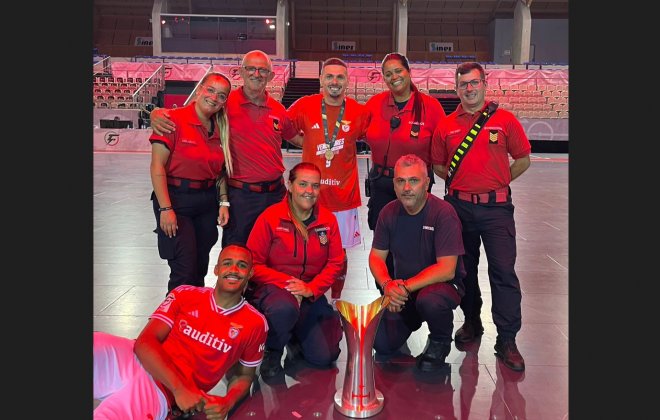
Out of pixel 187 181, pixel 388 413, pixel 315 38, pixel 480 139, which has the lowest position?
pixel 388 413

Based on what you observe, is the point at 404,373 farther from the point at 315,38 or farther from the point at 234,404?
the point at 315,38

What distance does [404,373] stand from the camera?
3301 mm

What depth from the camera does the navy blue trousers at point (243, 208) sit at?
378 centimetres

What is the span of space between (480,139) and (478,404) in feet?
5.58

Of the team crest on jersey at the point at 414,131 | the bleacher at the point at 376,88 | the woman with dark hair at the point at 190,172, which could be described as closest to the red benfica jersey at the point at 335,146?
the team crest on jersey at the point at 414,131

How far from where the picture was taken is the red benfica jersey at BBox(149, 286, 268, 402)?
108 inches

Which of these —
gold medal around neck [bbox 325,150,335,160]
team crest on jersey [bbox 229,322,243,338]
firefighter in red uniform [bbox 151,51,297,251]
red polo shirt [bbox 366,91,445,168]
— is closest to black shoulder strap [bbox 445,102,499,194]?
red polo shirt [bbox 366,91,445,168]

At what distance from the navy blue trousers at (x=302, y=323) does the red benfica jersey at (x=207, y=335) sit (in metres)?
0.25

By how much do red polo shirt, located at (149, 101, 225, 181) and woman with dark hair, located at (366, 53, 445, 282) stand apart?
1.26m

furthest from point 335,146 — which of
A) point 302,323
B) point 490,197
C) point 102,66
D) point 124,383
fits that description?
point 102,66

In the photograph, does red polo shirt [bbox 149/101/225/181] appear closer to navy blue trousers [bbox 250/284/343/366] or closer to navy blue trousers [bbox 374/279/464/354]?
navy blue trousers [bbox 250/284/343/366]

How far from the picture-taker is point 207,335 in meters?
2.76

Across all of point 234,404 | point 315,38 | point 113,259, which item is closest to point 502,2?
point 315,38

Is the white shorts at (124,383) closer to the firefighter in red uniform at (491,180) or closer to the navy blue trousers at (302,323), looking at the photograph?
the navy blue trousers at (302,323)
